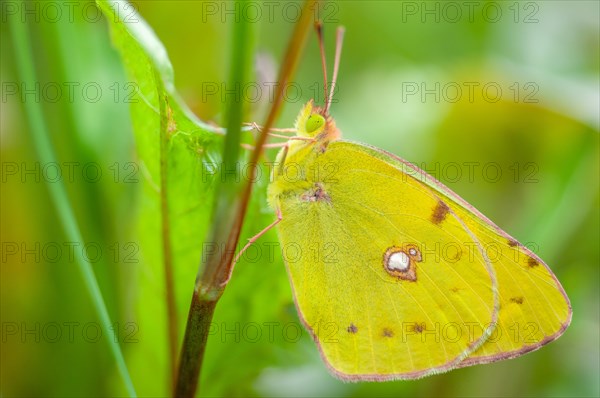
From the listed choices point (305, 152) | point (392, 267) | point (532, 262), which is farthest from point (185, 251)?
point (532, 262)

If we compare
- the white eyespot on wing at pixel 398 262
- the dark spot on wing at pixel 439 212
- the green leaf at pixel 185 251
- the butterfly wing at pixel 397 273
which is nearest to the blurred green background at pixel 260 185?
the green leaf at pixel 185 251

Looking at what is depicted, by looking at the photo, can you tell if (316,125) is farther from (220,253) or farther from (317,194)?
(220,253)

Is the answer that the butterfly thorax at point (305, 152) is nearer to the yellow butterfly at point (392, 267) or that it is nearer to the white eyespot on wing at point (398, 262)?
the yellow butterfly at point (392, 267)

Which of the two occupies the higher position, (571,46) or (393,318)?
(571,46)

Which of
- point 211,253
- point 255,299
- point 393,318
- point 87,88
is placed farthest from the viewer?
point 87,88

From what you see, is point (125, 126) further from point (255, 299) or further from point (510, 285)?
point (510, 285)

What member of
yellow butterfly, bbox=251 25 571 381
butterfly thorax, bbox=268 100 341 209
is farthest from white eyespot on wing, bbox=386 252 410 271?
butterfly thorax, bbox=268 100 341 209

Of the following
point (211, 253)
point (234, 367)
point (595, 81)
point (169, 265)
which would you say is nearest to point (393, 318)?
point (234, 367)
